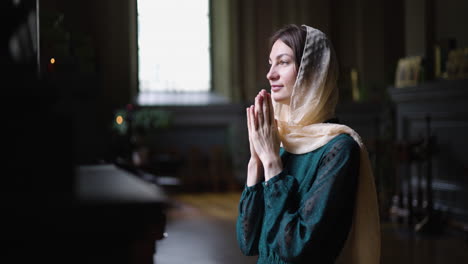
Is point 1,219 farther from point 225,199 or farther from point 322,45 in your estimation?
point 225,199

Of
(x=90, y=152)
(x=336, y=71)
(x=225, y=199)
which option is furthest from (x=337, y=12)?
(x=90, y=152)

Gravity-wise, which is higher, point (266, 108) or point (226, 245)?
point (266, 108)

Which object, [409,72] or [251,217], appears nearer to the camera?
[251,217]

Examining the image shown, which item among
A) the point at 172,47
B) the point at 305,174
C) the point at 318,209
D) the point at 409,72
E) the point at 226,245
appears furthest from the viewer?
the point at 172,47

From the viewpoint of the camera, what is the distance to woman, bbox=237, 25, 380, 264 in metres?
1.13

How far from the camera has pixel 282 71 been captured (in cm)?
128

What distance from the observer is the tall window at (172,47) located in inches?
331

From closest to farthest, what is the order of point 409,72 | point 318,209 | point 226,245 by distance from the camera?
point 318,209
point 226,245
point 409,72

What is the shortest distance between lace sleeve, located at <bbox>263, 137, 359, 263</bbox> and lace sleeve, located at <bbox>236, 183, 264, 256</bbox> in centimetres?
5

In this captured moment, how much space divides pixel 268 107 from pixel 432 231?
3.90m

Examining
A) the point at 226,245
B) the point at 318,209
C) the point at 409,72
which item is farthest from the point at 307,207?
the point at 409,72

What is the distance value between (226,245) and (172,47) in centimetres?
502

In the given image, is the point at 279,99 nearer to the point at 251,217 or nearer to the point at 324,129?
the point at 324,129

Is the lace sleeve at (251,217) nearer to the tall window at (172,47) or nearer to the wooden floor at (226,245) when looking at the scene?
the wooden floor at (226,245)
